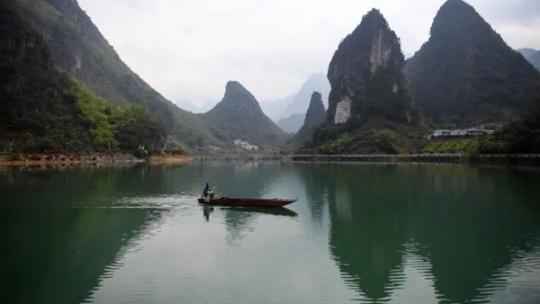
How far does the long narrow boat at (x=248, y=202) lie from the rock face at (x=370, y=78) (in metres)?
117

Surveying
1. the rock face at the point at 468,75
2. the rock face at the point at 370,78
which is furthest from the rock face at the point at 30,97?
the rock face at the point at 468,75

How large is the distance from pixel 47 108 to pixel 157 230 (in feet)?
271

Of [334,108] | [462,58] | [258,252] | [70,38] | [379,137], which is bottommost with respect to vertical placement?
[258,252]

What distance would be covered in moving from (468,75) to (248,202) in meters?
148

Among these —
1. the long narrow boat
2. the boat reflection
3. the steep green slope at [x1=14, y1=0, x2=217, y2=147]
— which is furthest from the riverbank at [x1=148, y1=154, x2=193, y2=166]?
the boat reflection

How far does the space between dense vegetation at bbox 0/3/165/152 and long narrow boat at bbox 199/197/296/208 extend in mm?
56548

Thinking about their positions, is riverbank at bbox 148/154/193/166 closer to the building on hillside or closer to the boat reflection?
the building on hillside

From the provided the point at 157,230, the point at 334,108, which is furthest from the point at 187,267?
the point at 334,108

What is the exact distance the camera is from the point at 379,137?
119 meters

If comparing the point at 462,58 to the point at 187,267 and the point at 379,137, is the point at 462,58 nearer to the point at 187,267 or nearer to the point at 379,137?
the point at 379,137

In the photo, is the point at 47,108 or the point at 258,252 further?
A: the point at 47,108

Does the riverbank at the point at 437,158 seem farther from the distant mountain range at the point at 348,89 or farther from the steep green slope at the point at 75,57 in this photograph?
the steep green slope at the point at 75,57

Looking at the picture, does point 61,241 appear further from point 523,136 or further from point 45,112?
point 45,112

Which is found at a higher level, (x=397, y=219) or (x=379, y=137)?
(x=379, y=137)
